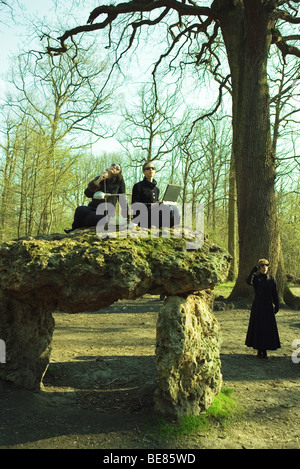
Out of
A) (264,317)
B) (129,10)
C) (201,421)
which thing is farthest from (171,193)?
(129,10)

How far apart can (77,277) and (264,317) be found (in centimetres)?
412

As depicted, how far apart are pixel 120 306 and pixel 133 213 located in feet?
21.9

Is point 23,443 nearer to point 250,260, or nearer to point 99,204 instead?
point 99,204

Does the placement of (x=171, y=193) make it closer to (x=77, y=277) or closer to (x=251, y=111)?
(x=77, y=277)

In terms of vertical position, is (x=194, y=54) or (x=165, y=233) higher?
(x=194, y=54)

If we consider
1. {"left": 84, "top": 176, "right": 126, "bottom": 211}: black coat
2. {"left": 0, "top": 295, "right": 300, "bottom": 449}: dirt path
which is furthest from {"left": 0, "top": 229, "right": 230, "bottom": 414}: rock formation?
{"left": 84, "top": 176, "right": 126, "bottom": 211}: black coat

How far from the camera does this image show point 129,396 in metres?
4.61

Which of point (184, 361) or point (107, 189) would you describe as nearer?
point (184, 361)

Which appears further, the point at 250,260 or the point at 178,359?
the point at 250,260

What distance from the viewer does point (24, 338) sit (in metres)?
4.47

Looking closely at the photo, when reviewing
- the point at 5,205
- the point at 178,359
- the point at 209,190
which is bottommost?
the point at 178,359

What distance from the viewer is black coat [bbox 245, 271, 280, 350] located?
21.8 ft

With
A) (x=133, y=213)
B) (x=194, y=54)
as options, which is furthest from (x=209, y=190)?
(x=133, y=213)
